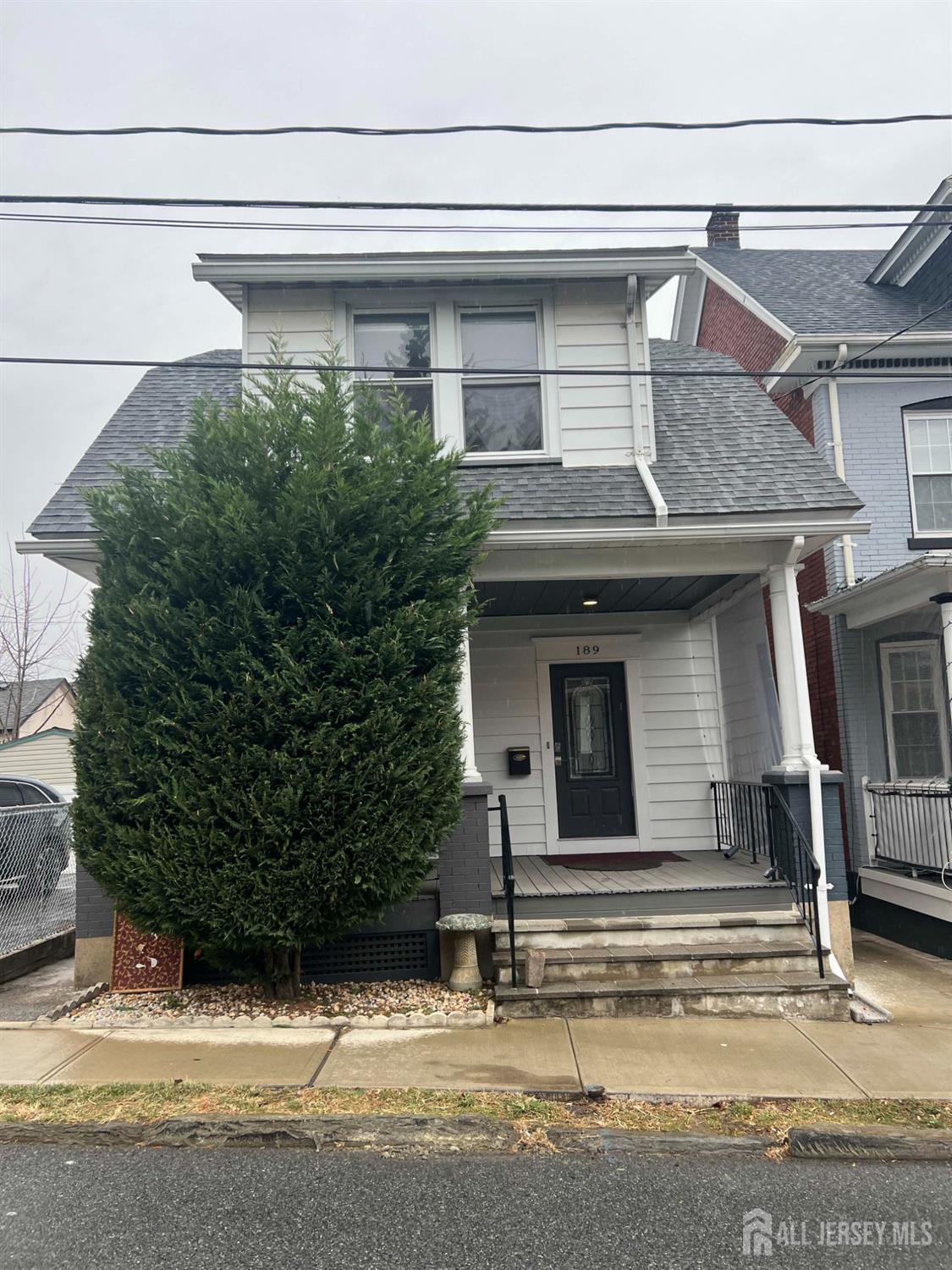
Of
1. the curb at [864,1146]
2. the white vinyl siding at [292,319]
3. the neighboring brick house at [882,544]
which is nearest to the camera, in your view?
the curb at [864,1146]

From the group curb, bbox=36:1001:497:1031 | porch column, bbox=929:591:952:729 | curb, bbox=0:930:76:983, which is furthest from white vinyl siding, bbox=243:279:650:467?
curb, bbox=0:930:76:983

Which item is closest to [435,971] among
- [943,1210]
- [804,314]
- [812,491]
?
[943,1210]

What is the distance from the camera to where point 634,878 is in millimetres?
7445

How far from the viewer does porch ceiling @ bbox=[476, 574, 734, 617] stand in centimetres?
809

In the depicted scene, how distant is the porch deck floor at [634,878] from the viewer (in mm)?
6816

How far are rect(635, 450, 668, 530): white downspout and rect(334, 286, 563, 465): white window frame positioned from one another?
2.37 feet

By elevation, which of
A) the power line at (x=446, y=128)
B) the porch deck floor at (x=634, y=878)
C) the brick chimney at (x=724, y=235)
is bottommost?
the porch deck floor at (x=634, y=878)

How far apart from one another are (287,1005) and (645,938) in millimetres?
2593

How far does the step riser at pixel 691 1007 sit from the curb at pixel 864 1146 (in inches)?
72.1

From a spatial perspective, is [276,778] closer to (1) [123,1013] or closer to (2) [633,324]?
(1) [123,1013]

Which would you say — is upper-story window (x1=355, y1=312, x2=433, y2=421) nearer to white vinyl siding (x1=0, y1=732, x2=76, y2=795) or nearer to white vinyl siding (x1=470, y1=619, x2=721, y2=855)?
white vinyl siding (x1=470, y1=619, x2=721, y2=855)

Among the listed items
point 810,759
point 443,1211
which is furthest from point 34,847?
point 810,759

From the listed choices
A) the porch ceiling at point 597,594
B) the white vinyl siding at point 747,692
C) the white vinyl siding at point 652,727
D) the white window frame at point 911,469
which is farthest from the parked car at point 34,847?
the white window frame at point 911,469

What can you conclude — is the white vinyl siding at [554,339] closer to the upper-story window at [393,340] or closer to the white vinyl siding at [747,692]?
the upper-story window at [393,340]
